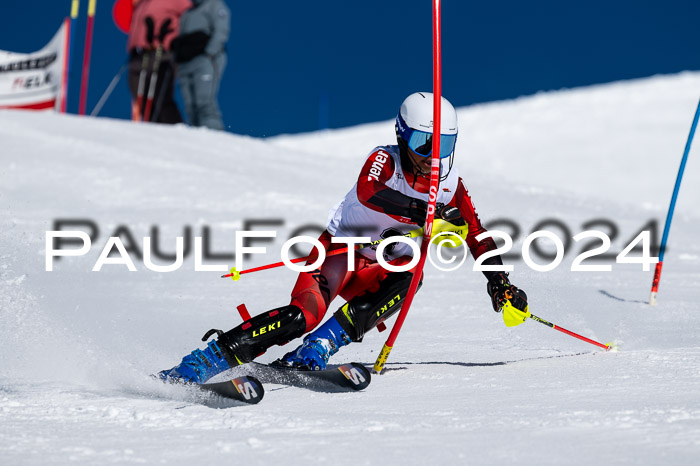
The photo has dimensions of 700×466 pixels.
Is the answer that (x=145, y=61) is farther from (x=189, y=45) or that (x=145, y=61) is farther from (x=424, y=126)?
(x=424, y=126)

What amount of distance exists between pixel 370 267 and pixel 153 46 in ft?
24.3

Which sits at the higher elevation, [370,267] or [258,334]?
[370,267]

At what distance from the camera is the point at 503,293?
3.75 metres

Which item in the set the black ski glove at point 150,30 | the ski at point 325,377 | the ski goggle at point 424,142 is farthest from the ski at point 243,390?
the black ski glove at point 150,30

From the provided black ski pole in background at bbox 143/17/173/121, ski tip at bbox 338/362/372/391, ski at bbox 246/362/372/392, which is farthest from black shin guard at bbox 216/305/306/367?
black ski pole in background at bbox 143/17/173/121

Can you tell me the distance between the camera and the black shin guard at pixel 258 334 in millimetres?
3424

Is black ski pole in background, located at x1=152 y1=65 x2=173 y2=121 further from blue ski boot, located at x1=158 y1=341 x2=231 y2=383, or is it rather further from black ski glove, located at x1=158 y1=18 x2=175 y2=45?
blue ski boot, located at x1=158 y1=341 x2=231 y2=383

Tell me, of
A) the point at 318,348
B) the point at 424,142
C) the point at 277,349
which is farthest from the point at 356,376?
the point at 277,349

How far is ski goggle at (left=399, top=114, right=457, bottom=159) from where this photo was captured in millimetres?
3529

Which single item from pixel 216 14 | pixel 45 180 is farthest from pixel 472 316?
pixel 216 14

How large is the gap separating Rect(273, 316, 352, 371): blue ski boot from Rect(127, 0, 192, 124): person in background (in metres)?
7.34

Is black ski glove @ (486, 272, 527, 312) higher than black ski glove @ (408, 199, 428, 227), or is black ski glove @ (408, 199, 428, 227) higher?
black ski glove @ (408, 199, 428, 227)

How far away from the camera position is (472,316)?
5383 mm

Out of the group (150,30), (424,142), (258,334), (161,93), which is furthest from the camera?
(161,93)
